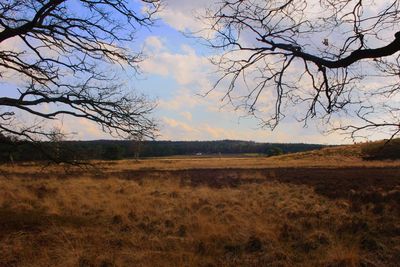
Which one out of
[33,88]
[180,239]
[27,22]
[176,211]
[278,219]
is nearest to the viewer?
[27,22]

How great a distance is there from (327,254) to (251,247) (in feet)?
5.41

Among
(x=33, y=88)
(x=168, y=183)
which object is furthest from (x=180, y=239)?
(x=168, y=183)

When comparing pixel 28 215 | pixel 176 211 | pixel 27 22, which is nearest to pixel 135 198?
pixel 176 211

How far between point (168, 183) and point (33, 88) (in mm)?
20008

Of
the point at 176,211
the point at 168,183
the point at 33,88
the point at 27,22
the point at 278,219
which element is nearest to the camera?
the point at 27,22

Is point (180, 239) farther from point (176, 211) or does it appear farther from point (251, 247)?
point (176, 211)

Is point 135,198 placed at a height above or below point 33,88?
below

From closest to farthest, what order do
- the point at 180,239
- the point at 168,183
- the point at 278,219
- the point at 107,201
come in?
1. the point at 180,239
2. the point at 278,219
3. the point at 107,201
4. the point at 168,183

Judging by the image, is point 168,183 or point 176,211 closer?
point 176,211

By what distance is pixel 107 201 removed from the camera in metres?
19.5

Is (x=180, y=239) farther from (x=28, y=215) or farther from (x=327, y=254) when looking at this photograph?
(x=28, y=215)

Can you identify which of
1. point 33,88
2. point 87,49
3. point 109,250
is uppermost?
point 87,49

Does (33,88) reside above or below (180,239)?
above

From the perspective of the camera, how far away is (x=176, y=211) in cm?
1634
